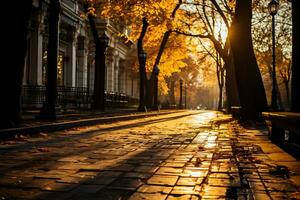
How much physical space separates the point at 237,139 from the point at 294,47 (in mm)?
4439

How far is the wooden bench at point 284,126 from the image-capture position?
6.48 meters

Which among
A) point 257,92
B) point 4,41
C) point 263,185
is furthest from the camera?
point 257,92

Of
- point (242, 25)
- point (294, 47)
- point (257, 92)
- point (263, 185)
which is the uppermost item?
point (242, 25)

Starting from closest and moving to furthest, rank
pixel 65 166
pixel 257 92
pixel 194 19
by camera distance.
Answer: pixel 65 166
pixel 257 92
pixel 194 19

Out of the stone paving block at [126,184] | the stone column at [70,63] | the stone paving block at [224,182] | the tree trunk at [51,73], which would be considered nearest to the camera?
the stone paving block at [126,184]

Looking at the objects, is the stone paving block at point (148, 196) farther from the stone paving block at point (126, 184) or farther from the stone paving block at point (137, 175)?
the stone paving block at point (137, 175)

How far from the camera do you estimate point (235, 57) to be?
16.3m

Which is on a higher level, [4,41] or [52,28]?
[52,28]

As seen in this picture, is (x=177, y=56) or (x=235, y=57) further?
(x=177, y=56)

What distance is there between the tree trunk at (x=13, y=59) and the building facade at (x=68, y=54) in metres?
13.3

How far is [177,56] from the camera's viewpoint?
38562 millimetres

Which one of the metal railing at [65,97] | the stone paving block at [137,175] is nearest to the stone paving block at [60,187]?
the stone paving block at [137,175]

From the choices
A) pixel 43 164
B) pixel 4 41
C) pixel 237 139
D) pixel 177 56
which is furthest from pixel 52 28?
pixel 177 56

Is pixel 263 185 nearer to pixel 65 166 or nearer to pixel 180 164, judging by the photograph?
pixel 180 164
